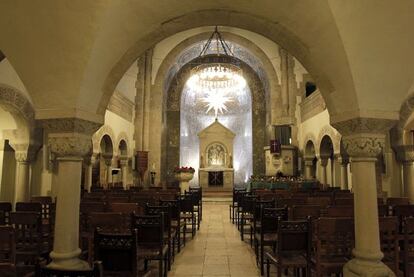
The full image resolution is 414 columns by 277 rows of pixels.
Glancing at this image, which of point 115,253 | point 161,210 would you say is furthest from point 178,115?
point 115,253

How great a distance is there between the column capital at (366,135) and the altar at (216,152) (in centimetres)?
1498

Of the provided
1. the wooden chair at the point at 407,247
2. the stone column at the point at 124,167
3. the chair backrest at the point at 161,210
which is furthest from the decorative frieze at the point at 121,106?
the wooden chair at the point at 407,247

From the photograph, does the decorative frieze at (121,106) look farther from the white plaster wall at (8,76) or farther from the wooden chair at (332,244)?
the wooden chair at (332,244)

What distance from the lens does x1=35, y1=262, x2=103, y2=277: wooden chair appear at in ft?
6.52

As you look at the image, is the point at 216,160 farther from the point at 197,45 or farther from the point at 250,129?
the point at 197,45

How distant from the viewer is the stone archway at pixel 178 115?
62.2ft

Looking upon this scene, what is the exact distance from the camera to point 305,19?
4.25 meters

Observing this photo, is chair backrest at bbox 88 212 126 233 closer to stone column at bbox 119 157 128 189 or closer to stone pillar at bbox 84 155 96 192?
stone pillar at bbox 84 155 96 192

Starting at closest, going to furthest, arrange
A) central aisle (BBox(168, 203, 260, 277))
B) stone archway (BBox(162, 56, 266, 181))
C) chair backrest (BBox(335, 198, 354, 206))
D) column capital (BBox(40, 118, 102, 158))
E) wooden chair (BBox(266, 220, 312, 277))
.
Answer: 1. wooden chair (BBox(266, 220, 312, 277))
2. column capital (BBox(40, 118, 102, 158))
3. central aisle (BBox(168, 203, 260, 277))
4. chair backrest (BBox(335, 198, 354, 206))
5. stone archway (BBox(162, 56, 266, 181))

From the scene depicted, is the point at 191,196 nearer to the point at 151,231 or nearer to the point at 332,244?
the point at 151,231

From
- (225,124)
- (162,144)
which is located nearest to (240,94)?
(225,124)

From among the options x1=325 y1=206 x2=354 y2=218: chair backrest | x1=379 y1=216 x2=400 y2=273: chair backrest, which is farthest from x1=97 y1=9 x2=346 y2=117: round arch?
x1=379 y1=216 x2=400 y2=273: chair backrest

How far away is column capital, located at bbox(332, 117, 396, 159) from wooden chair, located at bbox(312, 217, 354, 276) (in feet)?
2.92

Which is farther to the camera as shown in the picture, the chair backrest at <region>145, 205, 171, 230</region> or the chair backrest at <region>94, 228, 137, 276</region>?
the chair backrest at <region>145, 205, 171, 230</region>
